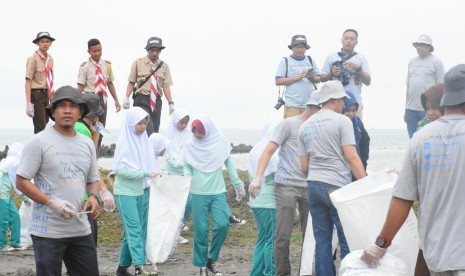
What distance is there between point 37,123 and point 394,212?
902 cm

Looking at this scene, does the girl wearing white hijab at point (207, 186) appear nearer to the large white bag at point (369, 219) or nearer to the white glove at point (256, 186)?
the white glove at point (256, 186)

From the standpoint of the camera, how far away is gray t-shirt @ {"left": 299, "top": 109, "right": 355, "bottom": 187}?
775 cm

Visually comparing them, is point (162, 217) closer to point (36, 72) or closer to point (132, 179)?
point (132, 179)

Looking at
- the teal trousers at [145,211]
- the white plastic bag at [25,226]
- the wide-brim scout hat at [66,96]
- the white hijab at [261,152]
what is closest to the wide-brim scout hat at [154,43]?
the white plastic bag at [25,226]

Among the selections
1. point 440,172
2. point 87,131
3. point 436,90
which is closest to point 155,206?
point 87,131

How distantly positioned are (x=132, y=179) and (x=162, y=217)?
697mm

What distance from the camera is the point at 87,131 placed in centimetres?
781

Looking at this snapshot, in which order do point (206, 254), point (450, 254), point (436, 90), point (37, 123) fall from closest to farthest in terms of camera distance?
point (450, 254)
point (436, 90)
point (206, 254)
point (37, 123)

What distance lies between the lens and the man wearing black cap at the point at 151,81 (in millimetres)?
13586

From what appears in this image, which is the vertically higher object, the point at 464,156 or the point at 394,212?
the point at 464,156

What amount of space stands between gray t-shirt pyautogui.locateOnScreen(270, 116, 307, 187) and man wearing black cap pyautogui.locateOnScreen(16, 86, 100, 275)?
2.63 m

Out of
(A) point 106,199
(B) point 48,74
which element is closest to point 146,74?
(B) point 48,74

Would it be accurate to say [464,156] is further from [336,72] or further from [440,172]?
[336,72]

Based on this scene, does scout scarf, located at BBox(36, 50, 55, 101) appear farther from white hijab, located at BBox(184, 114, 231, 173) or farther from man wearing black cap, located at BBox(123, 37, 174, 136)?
white hijab, located at BBox(184, 114, 231, 173)
